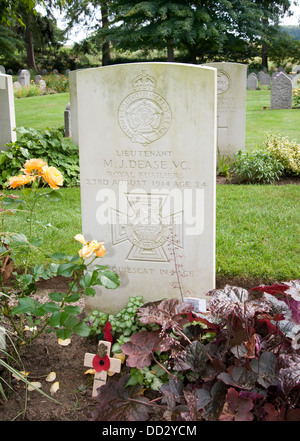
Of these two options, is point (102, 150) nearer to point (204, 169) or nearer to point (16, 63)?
point (204, 169)

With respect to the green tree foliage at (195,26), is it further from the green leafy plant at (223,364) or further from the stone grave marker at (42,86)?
the green leafy plant at (223,364)

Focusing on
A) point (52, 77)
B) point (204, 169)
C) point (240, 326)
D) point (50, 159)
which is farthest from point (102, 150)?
point (52, 77)

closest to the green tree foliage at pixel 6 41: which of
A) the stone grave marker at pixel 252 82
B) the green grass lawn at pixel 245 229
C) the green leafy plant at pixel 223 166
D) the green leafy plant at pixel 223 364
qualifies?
the stone grave marker at pixel 252 82

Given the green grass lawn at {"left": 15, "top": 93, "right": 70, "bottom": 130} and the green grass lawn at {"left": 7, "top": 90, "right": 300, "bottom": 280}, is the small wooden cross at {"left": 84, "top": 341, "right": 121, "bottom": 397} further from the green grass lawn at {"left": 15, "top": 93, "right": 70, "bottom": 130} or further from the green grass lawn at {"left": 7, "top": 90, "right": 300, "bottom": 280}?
the green grass lawn at {"left": 15, "top": 93, "right": 70, "bottom": 130}

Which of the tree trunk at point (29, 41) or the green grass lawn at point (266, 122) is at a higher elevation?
the tree trunk at point (29, 41)

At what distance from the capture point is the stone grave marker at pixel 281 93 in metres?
15.2

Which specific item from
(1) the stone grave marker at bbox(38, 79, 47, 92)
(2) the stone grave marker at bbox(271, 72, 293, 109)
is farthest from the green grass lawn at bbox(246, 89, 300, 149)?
(1) the stone grave marker at bbox(38, 79, 47, 92)

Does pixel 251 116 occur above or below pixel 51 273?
above

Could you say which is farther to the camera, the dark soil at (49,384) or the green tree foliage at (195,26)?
the green tree foliage at (195,26)

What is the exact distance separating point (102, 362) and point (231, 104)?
614 centimetres

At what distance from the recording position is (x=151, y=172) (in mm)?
3049

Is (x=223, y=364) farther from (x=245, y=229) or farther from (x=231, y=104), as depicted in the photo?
(x=231, y=104)

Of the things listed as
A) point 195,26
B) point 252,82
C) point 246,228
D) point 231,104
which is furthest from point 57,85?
point 246,228

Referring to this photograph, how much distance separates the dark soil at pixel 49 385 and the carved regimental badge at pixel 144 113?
1435mm
